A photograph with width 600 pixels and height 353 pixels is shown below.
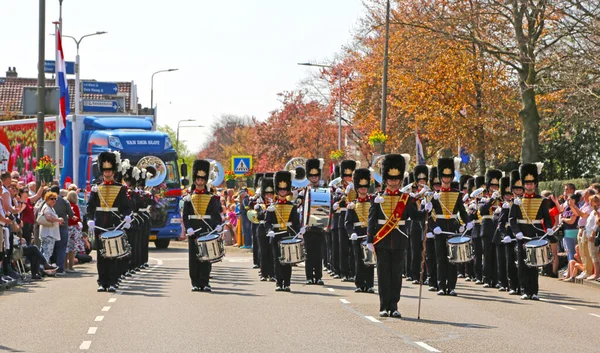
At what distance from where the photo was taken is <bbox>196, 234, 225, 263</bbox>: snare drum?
21.3m

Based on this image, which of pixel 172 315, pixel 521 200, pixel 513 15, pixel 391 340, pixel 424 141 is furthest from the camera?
pixel 424 141

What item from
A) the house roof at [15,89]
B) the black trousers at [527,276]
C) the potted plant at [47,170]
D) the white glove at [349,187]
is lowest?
the black trousers at [527,276]

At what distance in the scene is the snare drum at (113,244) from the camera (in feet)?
68.3

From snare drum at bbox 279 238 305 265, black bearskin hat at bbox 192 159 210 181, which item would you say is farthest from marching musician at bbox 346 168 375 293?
black bearskin hat at bbox 192 159 210 181

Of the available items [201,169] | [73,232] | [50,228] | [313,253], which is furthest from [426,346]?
[73,232]

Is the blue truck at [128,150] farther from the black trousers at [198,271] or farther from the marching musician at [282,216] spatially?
the black trousers at [198,271]

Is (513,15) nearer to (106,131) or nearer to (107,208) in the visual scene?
(106,131)

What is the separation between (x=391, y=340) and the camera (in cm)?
1402

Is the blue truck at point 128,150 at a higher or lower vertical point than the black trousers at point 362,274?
higher

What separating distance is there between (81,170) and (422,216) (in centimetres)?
1959

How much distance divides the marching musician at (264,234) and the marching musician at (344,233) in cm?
140

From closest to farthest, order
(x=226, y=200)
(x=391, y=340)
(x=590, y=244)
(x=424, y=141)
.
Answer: (x=391, y=340), (x=590, y=244), (x=226, y=200), (x=424, y=141)

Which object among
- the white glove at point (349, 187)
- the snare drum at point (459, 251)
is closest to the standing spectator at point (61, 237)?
the white glove at point (349, 187)

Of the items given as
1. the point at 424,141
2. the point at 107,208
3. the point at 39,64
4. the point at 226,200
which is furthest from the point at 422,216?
the point at 424,141
